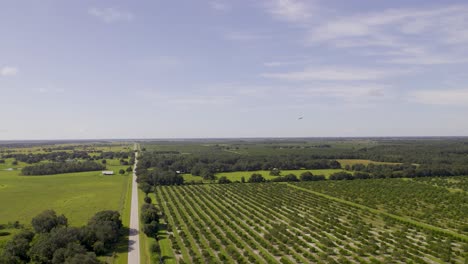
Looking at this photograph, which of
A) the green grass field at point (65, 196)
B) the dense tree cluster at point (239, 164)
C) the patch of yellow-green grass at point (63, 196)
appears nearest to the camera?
the green grass field at point (65, 196)

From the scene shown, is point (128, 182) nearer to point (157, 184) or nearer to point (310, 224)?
point (157, 184)

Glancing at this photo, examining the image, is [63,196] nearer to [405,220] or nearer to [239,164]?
[239,164]

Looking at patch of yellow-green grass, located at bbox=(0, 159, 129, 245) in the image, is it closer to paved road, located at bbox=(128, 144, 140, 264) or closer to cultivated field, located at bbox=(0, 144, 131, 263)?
cultivated field, located at bbox=(0, 144, 131, 263)

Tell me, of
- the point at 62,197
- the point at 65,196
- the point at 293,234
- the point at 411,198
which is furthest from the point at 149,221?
the point at 411,198

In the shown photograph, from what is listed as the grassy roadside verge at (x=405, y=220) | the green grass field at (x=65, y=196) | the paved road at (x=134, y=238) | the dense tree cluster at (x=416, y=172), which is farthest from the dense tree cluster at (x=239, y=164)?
the paved road at (x=134, y=238)

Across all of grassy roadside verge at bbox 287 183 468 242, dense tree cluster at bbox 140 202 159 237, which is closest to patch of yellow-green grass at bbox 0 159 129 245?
dense tree cluster at bbox 140 202 159 237

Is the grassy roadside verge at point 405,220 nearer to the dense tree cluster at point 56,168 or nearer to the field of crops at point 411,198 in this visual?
the field of crops at point 411,198
